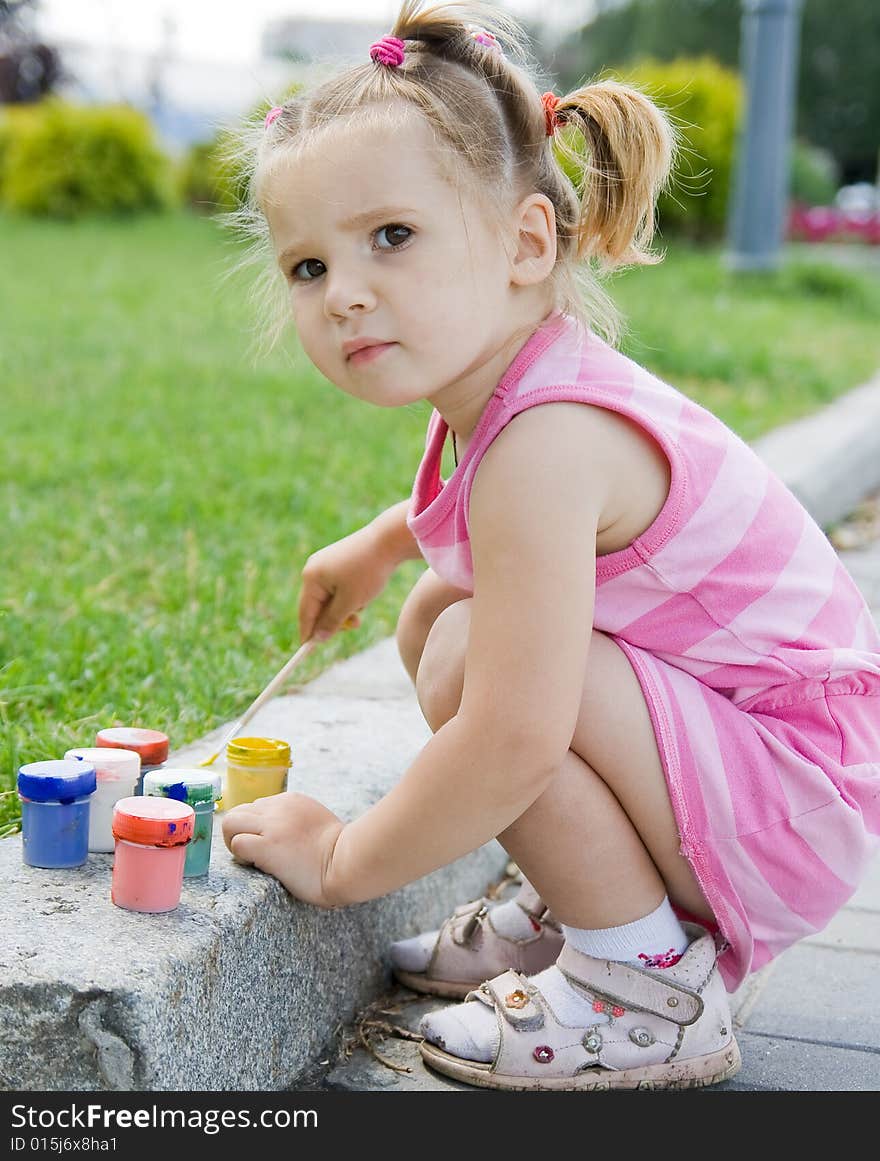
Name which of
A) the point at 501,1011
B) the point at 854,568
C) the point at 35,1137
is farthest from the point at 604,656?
the point at 854,568

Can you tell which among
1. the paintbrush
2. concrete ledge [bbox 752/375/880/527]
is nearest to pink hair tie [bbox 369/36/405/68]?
the paintbrush

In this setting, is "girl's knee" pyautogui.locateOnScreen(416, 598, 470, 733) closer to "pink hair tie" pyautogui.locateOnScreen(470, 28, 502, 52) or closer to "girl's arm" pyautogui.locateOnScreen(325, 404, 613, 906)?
"girl's arm" pyautogui.locateOnScreen(325, 404, 613, 906)

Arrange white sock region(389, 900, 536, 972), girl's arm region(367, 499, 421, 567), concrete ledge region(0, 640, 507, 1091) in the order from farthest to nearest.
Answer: girl's arm region(367, 499, 421, 567) → white sock region(389, 900, 536, 972) → concrete ledge region(0, 640, 507, 1091)

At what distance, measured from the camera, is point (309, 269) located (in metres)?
1.55

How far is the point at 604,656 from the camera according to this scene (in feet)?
5.17

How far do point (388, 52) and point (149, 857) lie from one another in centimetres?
87

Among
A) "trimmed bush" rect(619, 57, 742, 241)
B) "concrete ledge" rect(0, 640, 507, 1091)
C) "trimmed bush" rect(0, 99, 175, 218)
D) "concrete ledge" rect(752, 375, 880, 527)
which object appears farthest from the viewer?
"trimmed bush" rect(0, 99, 175, 218)

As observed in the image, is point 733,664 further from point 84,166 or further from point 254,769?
point 84,166

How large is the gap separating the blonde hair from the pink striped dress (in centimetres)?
11

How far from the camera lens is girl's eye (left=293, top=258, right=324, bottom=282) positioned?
5.08ft

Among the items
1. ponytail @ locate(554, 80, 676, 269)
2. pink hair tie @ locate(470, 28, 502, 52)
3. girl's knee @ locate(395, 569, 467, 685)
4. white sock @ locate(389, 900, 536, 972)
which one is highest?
pink hair tie @ locate(470, 28, 502, 52)

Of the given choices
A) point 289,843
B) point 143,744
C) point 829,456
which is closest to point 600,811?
point 289,843

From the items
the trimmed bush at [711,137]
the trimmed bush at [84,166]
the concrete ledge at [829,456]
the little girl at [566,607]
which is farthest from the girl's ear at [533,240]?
the trimmed bush at [84,166]

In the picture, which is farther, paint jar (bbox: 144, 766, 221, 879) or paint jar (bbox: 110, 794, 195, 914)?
paint jar (bbox: 144, 766, 221, 879)
